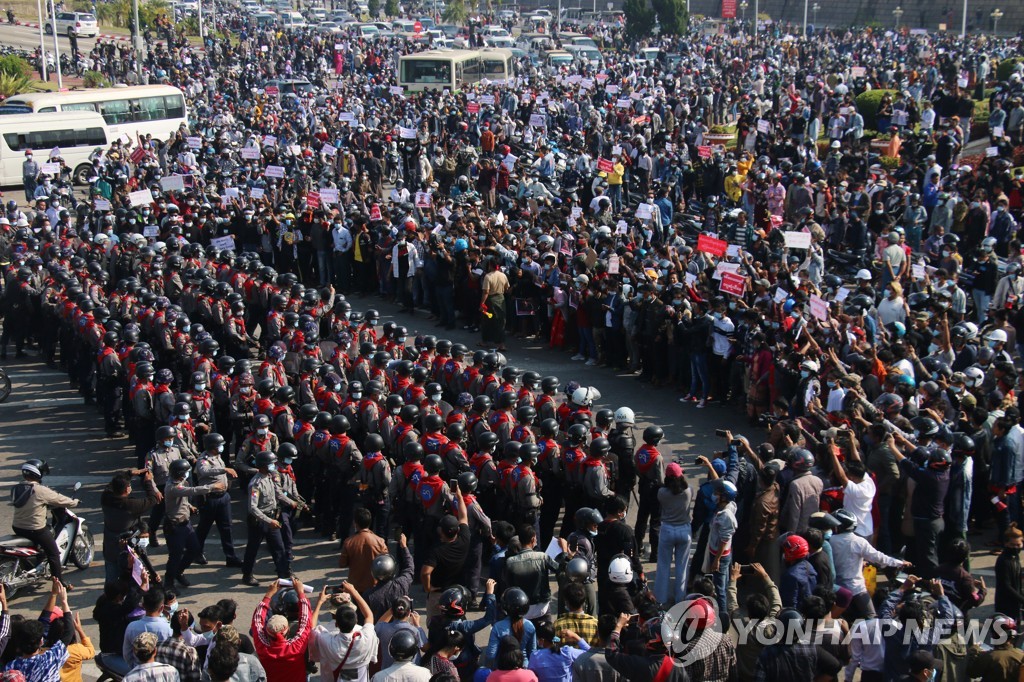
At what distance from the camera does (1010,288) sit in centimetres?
1745

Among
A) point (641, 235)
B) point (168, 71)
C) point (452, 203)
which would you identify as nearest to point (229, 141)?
point (452, 203)

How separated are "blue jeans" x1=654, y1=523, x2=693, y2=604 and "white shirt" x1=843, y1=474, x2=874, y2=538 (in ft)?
4.58

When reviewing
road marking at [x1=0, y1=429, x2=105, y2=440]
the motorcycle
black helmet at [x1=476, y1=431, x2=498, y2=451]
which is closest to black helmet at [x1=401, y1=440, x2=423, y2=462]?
black helmet at [x1=476, y1=431, x2=498, y2=451]

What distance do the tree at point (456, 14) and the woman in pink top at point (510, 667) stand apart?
247ft

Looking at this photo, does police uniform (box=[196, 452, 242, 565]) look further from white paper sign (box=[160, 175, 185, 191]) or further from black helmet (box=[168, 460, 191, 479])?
white paper sign (box=[160, 175, 185, 191])

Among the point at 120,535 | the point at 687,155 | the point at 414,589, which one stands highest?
the point at 687,155

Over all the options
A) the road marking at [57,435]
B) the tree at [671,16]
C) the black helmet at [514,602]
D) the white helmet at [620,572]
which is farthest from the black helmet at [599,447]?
the tree at [671,16]

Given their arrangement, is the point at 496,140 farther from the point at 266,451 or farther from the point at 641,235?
the point at 266,451

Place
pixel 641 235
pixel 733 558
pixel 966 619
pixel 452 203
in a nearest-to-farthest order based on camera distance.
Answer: pixel 966 619, pixel 733 558, pixel 641 235, pixel 452 203

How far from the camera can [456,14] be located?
8038cm

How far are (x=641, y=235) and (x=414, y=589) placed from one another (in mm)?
10760

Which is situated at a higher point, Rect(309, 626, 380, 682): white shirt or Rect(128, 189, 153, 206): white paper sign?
Rect(128, 189, 153, 206): white paper sign

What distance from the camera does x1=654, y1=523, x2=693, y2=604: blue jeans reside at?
10.9 meters

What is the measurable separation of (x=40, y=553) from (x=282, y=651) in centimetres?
417
